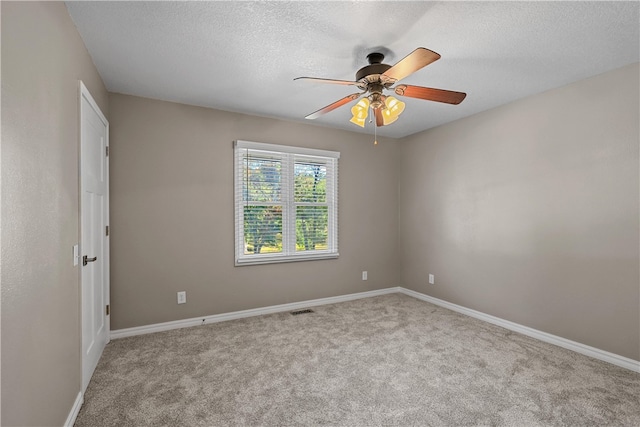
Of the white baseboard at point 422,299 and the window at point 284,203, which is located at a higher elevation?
the window at point 284,203

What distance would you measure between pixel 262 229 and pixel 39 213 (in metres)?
2.47

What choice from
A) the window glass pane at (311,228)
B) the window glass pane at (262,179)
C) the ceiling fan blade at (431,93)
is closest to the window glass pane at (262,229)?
the window glass pane at (262,179)

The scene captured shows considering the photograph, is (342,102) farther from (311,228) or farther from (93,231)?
(93,231)

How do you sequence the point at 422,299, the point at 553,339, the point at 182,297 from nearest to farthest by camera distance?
Answer: the point at 553,339 → the point at 182,297 → the point at 422,299

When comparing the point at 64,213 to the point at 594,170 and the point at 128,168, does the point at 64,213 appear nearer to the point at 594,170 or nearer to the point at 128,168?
the point at 128,168

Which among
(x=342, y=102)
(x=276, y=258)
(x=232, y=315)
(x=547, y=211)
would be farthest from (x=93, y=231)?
(x=547, y=211)

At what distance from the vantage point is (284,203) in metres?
3.94

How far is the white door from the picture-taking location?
6.97 ft

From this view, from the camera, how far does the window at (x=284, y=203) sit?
3.70 metres

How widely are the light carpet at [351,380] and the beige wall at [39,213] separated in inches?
21.5

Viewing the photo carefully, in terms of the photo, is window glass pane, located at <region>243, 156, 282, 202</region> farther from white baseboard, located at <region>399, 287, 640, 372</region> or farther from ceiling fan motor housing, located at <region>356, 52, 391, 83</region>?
white baseboard, located at <region>399, 287, 640, 372</region>

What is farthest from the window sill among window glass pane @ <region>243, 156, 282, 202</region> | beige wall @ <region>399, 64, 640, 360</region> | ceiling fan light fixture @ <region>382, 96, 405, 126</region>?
ceiling fan light fixture @ <region>382, 96, 405, 126</region>

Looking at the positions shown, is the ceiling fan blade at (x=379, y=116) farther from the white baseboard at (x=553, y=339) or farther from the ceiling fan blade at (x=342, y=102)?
the white baseboard at (x=553, y=339)

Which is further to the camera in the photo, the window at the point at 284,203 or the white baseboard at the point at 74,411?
the window at the point at 284,203
